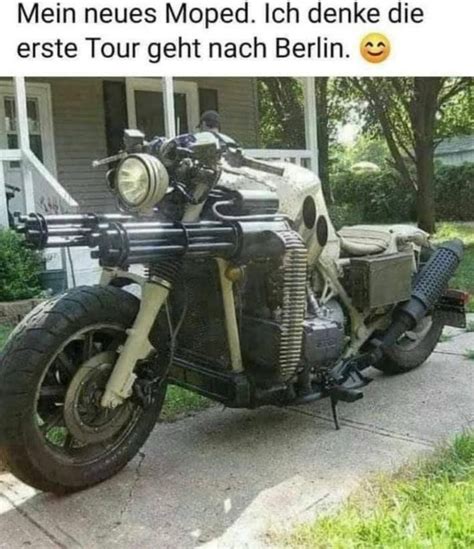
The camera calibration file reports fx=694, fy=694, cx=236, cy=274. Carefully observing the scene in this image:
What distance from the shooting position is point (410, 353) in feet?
12.4

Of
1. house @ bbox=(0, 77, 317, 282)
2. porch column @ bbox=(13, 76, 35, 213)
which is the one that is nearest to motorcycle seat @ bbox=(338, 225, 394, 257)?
porch column @ bbox=(13, 76, 35, 213)

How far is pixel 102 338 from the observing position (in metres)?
2.39

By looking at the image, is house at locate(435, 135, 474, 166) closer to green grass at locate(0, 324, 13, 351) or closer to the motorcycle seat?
green grass at locate(0, 324, 13, 351)

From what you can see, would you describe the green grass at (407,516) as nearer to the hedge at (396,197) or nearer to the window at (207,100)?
the window at (207,100)

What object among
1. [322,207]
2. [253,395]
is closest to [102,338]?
[253,395]

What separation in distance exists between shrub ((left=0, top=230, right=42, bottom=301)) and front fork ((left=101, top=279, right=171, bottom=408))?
3189 millimetres

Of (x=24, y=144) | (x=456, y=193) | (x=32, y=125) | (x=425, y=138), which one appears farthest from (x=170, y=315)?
(x=456, y=193)

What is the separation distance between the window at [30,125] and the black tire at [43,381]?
6.50 m

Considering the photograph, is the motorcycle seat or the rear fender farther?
the rear fender

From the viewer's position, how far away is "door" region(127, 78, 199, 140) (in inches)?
357

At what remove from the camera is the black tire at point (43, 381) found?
2.10m

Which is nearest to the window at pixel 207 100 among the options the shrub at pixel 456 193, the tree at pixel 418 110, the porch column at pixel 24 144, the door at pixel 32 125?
the door at pixel 32 125
